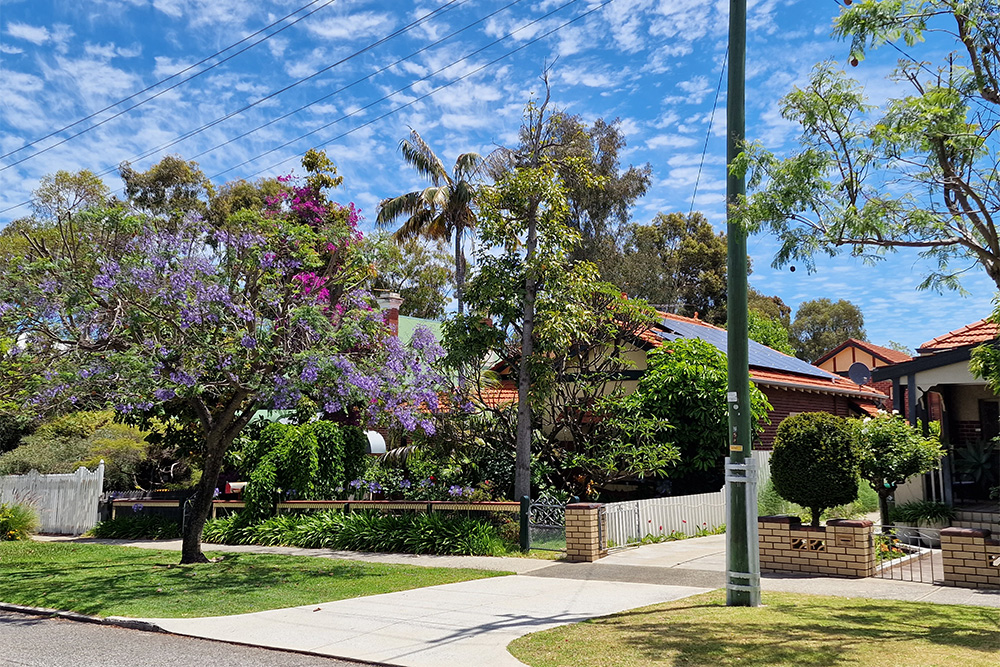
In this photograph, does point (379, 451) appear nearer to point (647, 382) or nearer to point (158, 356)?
point (647, 382)

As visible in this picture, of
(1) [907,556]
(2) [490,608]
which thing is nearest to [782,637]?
(2) [490,608]

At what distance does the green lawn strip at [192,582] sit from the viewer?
423 inches

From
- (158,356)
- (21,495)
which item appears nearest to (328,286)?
(158,356)

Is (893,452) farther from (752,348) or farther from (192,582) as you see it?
(752,348)

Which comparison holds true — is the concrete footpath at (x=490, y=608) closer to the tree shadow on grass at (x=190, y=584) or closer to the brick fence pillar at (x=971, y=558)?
the brick fence pillar at (x=971, y=558)

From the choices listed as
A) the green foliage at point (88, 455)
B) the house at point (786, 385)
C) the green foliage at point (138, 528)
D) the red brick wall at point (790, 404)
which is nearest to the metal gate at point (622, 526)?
the house at point (786, 385)

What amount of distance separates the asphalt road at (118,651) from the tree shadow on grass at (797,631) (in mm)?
3016

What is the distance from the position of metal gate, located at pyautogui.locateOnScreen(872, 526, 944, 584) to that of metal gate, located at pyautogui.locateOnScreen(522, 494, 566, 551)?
5100 mm

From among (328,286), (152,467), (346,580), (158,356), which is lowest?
(346,580)

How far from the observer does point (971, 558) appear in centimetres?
1046

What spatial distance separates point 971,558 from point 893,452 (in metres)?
3.19

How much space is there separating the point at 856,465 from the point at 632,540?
4313 millimetres

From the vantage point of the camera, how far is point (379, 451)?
24281 millimetres

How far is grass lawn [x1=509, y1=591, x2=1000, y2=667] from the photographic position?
704 centimetres
